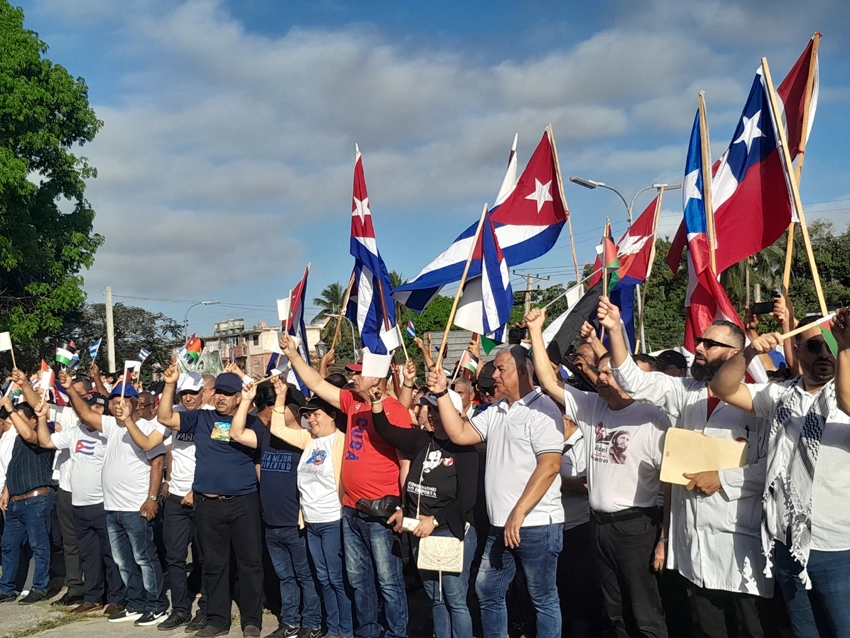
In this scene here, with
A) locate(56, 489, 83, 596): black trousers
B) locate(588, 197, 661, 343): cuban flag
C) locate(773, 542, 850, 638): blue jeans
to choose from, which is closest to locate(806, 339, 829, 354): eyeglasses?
locate(773, 542, 850, 638): blue jeans

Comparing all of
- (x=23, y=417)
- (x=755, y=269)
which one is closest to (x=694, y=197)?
(x=23, y=417)

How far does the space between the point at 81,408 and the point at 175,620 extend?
2.17m

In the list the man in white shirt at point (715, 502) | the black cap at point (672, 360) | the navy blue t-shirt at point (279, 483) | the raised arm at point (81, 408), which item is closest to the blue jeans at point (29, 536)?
the raised arm at point (81, 408)

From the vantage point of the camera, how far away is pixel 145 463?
7.93 metres

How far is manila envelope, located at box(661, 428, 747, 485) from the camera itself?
4.41 m

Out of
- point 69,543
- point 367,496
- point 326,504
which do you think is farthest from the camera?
point 69,543

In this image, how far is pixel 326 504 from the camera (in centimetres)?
664

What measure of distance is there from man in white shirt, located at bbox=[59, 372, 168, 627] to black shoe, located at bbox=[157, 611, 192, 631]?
0.25 metres

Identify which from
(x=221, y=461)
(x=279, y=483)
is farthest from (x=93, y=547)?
(x=279, y=483)

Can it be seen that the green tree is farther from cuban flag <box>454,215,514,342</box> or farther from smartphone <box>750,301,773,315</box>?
smartphone <box>750,301,773,315</box>

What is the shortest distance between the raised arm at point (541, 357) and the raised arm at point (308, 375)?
185 centimetres

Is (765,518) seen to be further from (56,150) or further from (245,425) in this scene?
(56,150)

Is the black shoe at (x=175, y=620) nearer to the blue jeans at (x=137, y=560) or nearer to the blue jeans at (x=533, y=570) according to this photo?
the blue jeans at (x=137, y=560)

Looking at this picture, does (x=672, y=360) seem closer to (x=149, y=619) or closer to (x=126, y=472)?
(x=126, y=472)
